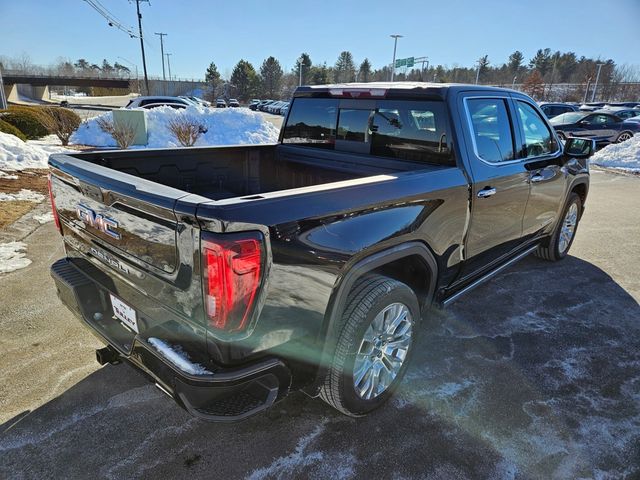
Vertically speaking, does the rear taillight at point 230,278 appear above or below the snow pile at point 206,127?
above

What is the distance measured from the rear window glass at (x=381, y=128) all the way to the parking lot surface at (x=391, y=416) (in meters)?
1.56

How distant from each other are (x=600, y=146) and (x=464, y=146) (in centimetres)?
1819

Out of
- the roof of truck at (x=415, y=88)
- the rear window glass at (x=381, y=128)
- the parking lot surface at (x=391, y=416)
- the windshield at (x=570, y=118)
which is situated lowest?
the parking lot surface at (x=391, y=416)

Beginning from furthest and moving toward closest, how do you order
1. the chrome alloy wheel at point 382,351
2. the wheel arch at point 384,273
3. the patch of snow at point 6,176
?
the patch of snow at point 6,176 → the chrome alloy wheel at point 382,351 → the wheel arch at point 384,273

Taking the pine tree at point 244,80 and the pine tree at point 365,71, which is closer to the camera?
the pine tree at point 244,80

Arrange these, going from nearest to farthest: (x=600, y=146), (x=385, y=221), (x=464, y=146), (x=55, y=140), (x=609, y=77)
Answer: (x=385, y=221) < (x=464, y=146) < (x=55, y=140) < (x=600, y=146) < (x=609, y=77)

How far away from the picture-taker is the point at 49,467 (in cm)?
219

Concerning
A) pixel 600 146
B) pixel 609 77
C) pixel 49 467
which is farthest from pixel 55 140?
pixel 609 77

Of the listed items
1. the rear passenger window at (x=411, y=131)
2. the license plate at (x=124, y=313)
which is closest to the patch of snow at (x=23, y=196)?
the license plate at (x=124, y=313)

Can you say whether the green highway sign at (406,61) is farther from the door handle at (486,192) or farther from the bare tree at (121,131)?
the door handle at (486,192)

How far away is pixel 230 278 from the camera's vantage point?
66.4 inches

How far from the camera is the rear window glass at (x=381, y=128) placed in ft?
9.94

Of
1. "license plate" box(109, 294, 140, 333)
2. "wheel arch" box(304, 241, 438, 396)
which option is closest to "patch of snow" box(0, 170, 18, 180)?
"license plate" box(109, 294, 140, 333)

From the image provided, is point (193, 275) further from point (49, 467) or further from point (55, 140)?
point (55, 140)
